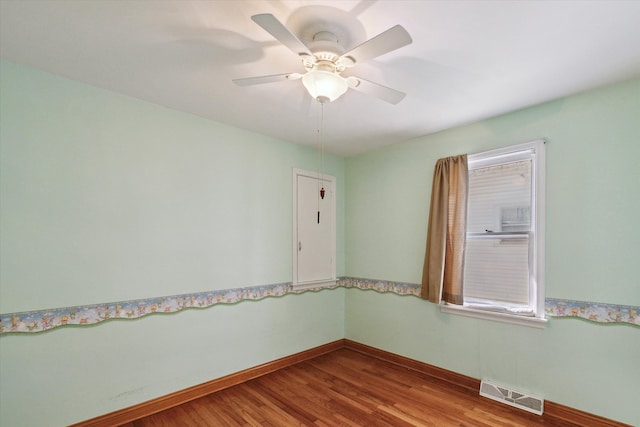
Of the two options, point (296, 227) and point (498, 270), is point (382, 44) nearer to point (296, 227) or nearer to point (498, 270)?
point (498, 270)

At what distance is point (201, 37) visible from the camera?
1.70 meters

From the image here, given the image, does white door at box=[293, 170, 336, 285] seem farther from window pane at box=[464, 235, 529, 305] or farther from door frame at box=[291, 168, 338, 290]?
window pane at box=[464, 235, 529, 305]

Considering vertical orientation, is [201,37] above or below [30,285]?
above

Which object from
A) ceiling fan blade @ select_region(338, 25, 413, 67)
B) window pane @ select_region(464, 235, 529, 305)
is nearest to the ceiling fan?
ceiling fan blade @ select_region(338, 25, 413, 67)

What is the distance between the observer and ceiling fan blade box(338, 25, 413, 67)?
1271 millimetres

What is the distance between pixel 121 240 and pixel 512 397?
11.2ft

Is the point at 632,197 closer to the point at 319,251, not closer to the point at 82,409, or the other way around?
the point at 319,251

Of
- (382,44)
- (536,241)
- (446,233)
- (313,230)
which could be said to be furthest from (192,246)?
(536,241)

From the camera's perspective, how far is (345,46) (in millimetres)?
1760

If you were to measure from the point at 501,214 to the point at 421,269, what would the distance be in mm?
967

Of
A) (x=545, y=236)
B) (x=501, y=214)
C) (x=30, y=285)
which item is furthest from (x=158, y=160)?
(x=545, y=236)

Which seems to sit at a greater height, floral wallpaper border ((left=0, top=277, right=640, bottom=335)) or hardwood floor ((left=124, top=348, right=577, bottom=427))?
floral wallpaper border ((left=0, top=277, right=640, bottom=335))

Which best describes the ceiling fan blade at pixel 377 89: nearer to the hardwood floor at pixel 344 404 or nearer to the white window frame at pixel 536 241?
the white window frame at pixel 536 241

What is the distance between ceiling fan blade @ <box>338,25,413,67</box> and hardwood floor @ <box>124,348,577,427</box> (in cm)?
249
